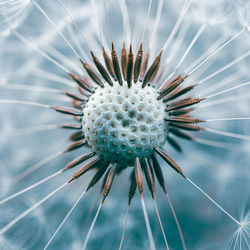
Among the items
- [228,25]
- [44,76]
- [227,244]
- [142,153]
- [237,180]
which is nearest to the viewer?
[142,153]

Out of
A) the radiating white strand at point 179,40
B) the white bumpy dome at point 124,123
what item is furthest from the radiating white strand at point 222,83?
the white bumpy dome at point 124,123

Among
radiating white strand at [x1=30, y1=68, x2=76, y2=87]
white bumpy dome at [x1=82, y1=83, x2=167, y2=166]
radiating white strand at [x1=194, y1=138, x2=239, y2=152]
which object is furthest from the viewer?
radiating white strand at [x1=30, y1=68, x2=76, y2=87]

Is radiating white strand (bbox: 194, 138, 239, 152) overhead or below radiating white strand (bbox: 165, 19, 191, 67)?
below

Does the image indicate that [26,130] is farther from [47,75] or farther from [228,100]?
[228,100]

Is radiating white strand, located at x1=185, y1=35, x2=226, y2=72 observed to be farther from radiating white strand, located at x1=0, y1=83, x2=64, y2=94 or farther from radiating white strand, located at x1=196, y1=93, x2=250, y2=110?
radiating white strand, located at x1=0, y1=83, x2=64, y2=94

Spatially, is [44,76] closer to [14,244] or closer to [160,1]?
[160,1]

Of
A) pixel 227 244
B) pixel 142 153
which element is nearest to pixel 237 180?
pixel 227 244

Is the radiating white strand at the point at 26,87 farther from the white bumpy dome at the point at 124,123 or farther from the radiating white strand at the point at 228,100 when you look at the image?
the radiating white strand at the point at 228,100

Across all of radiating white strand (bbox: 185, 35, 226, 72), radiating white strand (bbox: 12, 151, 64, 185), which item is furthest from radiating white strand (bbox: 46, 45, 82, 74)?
radiating white strand (bbox: 185, 35, 226, 72)
